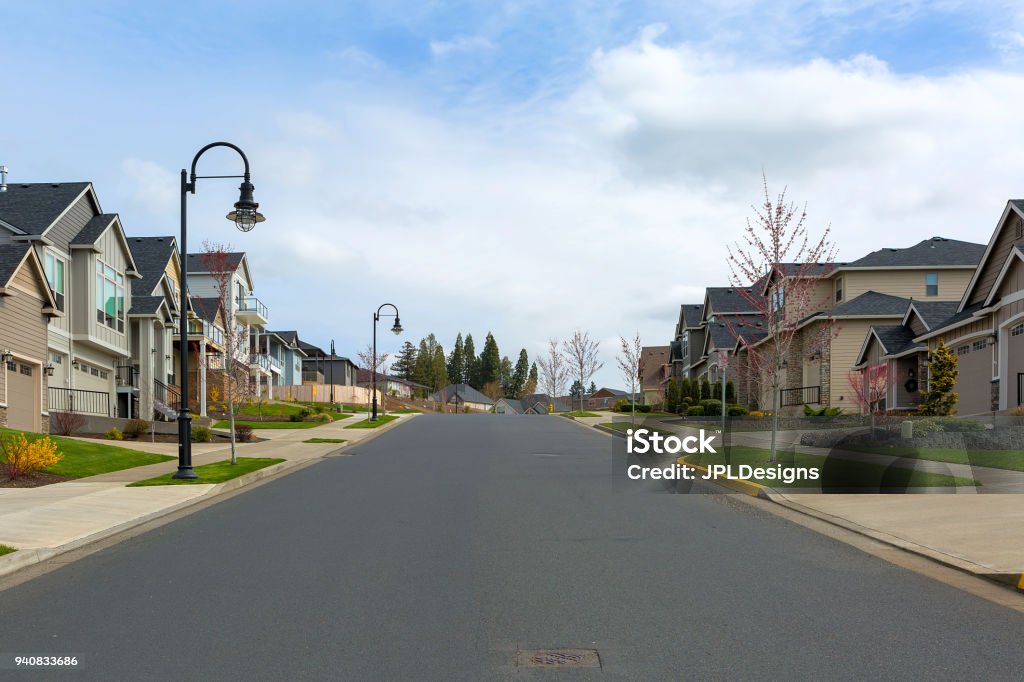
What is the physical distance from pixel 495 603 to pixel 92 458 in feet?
57.8

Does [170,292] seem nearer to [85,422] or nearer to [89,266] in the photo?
[89,266]

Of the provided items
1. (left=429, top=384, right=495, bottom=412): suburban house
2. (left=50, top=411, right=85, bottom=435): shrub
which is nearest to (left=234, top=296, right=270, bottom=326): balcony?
(left=50, top=411, right=85, bottom=435): shrub

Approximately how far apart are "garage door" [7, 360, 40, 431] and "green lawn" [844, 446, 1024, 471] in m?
25.0

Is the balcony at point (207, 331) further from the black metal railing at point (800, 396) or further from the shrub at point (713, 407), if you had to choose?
the black metal railing at point (800, 396)

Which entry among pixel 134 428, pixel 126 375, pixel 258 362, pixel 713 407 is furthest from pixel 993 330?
pixel 258 362

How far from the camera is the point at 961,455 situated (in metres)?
21.2

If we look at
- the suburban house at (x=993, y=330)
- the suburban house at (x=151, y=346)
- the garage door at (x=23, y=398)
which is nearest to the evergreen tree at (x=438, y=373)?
the suburban house at (x=151, y=346)

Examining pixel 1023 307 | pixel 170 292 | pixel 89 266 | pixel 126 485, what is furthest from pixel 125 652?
pixel 170 292

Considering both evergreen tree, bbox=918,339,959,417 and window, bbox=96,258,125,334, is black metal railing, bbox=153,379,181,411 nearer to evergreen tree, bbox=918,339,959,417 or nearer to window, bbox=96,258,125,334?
window, bbox=96,258,125,334

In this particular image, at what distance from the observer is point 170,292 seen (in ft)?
141

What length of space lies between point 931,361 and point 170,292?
109 ft

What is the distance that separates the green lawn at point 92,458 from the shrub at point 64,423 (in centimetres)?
573

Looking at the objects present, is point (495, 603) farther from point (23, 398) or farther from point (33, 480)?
point (23, 398)

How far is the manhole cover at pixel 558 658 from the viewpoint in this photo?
245 inches
